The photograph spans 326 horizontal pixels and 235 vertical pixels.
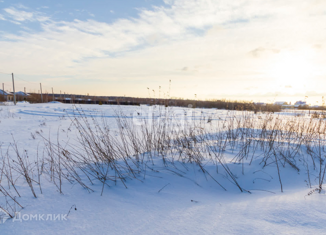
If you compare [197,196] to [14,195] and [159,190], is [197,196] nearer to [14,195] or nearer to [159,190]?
[159,190]

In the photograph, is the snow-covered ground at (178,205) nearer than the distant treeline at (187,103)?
Yes

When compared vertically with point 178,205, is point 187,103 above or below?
above

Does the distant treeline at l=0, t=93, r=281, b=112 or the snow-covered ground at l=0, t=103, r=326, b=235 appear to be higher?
the distant treeline at l=0, t=93, r=281, b=112

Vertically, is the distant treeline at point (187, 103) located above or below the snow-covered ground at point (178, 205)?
above

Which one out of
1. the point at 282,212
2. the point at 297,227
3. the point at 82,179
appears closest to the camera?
the point at 297,227

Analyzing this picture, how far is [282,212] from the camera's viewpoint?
1.78m

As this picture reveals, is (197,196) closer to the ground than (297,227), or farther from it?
closer to the ground

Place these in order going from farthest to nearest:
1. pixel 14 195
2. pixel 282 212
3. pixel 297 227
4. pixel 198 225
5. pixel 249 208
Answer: pixel 14 195
pixel 249 208
pixel 282 212
pixel 198 225
pixel 297 227

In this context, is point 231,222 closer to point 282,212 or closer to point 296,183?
point 282,212

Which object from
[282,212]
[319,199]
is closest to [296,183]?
[319,199]

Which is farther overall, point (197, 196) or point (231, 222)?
point (197, 196)

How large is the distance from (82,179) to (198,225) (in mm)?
1767

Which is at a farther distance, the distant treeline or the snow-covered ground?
the distant treeline

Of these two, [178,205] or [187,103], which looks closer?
[178,205]
